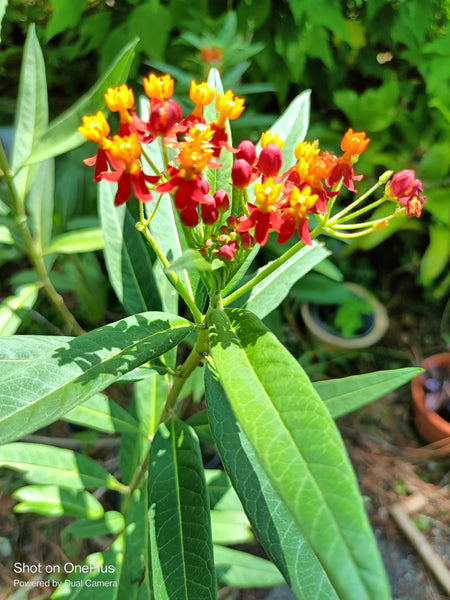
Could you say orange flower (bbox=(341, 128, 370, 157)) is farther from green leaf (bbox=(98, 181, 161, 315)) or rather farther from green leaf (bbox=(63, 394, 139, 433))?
green leaf (bbox=(63, 394, 139, 433))

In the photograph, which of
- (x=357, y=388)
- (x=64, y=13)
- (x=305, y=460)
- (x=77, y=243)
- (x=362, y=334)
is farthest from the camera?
(x=362, y=334)

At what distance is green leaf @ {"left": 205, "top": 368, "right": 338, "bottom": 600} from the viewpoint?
0.70m

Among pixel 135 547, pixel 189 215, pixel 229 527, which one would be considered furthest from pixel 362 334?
pixel 189 215

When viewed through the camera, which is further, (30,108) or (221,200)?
(30,108)

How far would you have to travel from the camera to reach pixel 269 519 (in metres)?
0.73

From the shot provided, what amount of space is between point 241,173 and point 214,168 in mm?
39

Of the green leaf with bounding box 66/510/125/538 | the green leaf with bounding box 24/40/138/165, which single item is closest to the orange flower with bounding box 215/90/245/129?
the green leaf with bounding box 24/40/138/165

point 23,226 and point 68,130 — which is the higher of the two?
point 68,130

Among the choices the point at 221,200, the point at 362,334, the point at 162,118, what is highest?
the point at 162,118

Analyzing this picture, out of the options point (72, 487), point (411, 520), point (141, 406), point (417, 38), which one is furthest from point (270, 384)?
point (417, 38)

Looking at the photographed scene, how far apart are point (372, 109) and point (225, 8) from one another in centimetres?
89

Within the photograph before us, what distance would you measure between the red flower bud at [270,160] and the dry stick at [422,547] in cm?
189

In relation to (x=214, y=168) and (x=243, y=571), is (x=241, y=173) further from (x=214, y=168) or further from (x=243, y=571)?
(x=243, y=571)

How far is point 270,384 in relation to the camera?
58 centimetres
